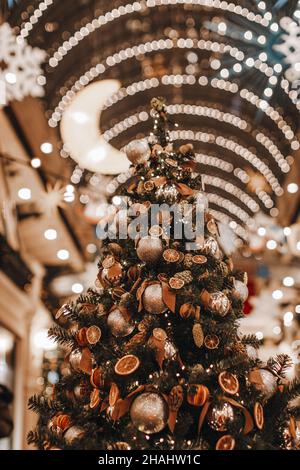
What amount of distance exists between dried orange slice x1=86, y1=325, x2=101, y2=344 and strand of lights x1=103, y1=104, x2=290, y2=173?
5.48 meters

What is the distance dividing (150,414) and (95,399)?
0.35 m

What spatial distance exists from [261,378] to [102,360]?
0.70 metres

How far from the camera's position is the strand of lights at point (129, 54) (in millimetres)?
6918

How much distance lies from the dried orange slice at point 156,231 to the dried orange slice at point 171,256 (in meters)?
0.10

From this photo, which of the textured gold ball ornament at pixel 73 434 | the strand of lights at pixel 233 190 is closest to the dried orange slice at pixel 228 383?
the textured gold ball ornament at pixel 73 434

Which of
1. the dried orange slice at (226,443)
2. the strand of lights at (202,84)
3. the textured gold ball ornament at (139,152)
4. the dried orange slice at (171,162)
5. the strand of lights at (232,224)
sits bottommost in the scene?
the dried orange slice at (226,443)

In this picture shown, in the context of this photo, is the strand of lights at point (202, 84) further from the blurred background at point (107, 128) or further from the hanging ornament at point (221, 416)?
the hanging ornament at point (221, 416)

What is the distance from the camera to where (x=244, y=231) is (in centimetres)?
1121

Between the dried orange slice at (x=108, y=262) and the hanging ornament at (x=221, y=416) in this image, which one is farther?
the dried orange slice at (x=108, y=262)

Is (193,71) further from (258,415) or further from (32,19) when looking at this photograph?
(258,415)

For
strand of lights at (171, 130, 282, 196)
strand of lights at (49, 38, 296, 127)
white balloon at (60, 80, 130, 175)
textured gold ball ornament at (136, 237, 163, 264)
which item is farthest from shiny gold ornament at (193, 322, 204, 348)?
strand of lights at (171, 130, 282, 196)

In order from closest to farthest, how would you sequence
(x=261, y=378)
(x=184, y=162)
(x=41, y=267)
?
1. (x=261, y=378)
2. (x=184, y=162)
3. (x=41, y=267)
